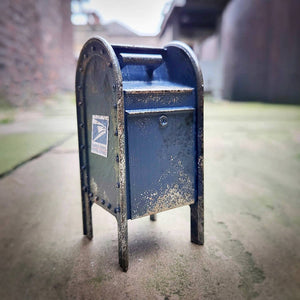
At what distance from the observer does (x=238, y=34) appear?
1120 cm

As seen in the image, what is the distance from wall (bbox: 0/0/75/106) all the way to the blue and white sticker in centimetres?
655

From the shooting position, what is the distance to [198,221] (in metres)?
1.79

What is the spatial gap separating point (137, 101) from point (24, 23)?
838 centimetres

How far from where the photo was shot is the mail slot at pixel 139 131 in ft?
4.84

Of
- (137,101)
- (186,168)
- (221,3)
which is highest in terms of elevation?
(221,3)

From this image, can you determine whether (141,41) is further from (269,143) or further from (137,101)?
(137,101)

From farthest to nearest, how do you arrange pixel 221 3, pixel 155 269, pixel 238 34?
1. pixel 221 3
2. pixel 238 34
3. pixel 155 269

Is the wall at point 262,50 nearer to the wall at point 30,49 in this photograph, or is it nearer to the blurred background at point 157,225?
the blurred background at point 157,225

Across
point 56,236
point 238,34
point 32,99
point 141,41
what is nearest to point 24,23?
point 32,99

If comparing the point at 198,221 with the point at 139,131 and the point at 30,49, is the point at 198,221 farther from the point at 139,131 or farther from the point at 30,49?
the point at 30,49

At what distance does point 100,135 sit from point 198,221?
0.77 meters

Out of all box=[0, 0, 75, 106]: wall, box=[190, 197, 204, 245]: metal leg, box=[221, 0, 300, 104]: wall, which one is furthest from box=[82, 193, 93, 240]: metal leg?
box=[221, 0, 300, 104]: wall

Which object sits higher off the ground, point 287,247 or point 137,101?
point 137,101

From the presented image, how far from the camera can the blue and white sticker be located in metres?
1.55
